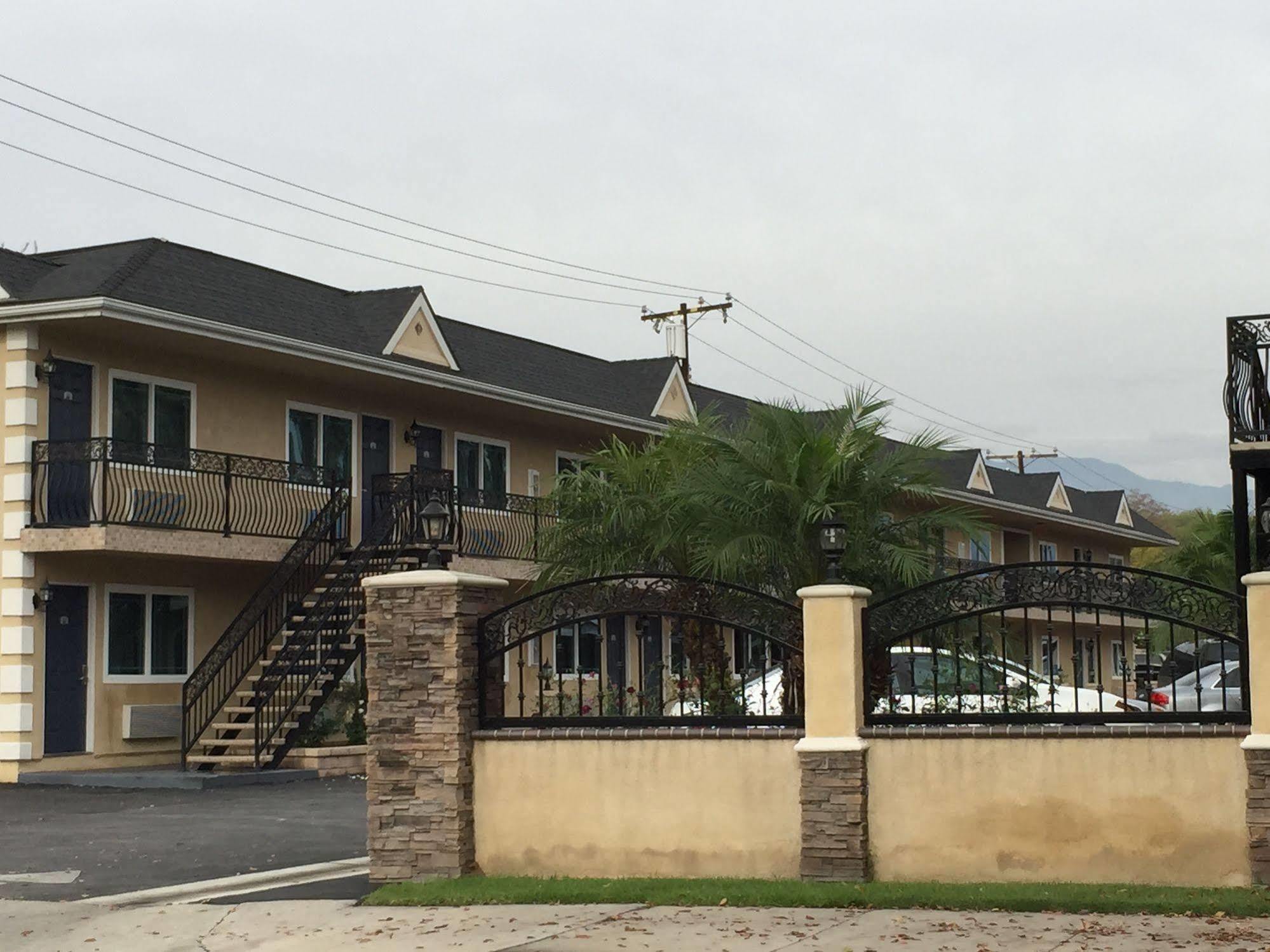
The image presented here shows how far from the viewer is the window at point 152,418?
24.3 meters

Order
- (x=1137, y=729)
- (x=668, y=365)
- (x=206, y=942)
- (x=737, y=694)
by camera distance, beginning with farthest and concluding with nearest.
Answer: (x=668, y=365)
(x=737, y=694)
(x=1137, y=729)
(x=206, y=942)

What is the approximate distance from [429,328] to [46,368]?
759 cm

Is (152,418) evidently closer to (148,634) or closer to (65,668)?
(148,634)

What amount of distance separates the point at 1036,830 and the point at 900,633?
1671 millimetres

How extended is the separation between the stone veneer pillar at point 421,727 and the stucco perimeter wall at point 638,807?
268 millimetres

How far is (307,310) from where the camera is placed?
1099 inches

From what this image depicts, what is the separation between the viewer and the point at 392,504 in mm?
27203

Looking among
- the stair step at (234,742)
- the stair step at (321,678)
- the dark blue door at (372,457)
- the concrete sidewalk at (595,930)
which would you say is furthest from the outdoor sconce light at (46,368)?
the concrete sidewalk at (595,930)

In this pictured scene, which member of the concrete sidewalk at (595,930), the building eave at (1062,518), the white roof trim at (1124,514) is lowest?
the concrete sidewalk at (595,930)

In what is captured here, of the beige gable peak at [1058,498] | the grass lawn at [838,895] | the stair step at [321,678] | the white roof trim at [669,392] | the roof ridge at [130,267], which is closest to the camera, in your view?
the grass lawn at [838,895]

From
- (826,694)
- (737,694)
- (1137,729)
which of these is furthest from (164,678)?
(1137,729)

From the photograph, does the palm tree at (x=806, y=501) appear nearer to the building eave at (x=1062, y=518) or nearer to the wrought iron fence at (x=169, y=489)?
the wrought iron fence at (x=169, y=489)

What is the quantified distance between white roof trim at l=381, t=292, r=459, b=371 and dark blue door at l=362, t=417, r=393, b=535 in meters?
1.55

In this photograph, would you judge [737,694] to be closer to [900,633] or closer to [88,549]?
[900,633]
